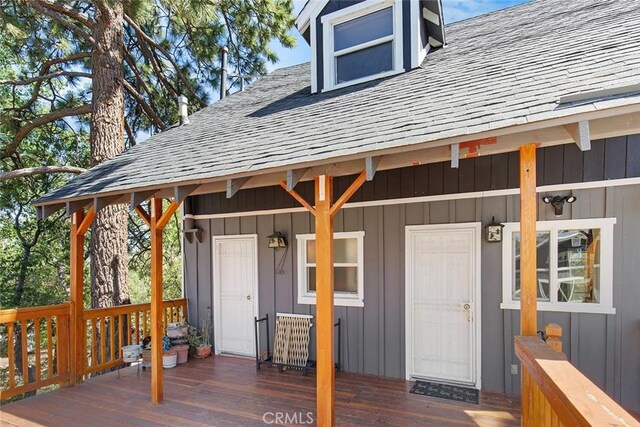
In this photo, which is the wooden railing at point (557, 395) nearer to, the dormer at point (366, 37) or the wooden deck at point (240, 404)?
the wooden deck at point (240, 404)

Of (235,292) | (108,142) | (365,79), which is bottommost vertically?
(235,292)

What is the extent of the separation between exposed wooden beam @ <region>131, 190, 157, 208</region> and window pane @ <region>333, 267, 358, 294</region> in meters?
2.57

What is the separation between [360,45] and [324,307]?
386 cm

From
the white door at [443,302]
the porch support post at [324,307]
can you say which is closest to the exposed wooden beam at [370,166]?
the porch support post at [324,307]

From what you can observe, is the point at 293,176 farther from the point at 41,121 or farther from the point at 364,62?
the point at 41,121

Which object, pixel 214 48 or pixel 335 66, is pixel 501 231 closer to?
pixel 335 66

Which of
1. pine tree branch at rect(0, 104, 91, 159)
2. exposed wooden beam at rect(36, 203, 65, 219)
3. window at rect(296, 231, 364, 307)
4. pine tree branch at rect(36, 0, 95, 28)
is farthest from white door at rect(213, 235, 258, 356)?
pine tree branch at rect(36, 0, 95, 28)

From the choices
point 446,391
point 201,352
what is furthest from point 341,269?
point 201,352

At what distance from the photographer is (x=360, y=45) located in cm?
506

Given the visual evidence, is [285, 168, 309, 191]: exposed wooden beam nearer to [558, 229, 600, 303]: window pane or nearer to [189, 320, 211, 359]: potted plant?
[558, 229, 600, 303]: window pane

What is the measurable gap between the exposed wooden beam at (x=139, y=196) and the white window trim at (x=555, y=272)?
398 cm

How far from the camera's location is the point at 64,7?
256 inches

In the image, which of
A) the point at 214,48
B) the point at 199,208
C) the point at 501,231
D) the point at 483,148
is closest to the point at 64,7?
the point at 214,48

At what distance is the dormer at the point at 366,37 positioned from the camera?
4.76 metres
